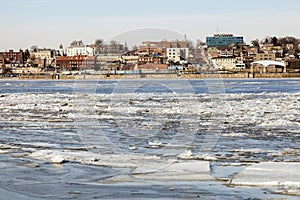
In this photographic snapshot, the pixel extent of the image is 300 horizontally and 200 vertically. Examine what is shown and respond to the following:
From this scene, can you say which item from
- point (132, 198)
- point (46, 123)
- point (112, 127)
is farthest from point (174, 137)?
point (132, 198)

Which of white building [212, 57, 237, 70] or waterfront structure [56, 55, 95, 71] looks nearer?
white building [212, 57, 237, 70]

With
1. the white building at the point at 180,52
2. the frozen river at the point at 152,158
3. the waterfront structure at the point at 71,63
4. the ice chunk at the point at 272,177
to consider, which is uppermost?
the white building at the point at 180,52

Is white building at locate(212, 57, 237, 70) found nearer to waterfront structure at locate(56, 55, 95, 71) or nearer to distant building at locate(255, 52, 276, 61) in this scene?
distant building at locate(255, 52, 276, 61)

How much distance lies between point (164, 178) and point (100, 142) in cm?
448

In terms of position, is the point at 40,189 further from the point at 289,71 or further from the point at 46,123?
the point at 289,71

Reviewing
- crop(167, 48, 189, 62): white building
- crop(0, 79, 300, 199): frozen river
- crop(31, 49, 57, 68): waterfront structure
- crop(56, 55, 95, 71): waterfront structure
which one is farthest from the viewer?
crop(31, 49, 57, 68): waterfront structure

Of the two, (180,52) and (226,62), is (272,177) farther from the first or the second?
(226,62)

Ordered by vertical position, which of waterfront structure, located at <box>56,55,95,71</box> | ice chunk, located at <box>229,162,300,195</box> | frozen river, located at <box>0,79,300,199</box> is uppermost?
ice chunk, located at <box>229,162,300,195</box>

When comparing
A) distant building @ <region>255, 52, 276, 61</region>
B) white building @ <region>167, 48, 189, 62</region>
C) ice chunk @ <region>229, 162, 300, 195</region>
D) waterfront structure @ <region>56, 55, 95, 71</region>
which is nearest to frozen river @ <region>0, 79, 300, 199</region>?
ice chunk @ <region>229, 162, 300, 195</region>

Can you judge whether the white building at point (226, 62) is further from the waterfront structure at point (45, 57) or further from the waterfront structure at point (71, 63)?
the waterfront structure at point (45, 57)

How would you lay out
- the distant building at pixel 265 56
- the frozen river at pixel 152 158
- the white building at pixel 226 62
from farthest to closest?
the distant building at pixel 265 56 → the white building at pixel 226 62 → the frozen river at pixel 152 158

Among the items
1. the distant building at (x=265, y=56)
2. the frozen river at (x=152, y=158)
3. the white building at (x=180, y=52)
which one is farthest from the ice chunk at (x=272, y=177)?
the distant building at (x=265, y=56)

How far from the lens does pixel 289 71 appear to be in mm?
133500

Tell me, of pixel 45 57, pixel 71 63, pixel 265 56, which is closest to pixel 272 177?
pixel 71 63
